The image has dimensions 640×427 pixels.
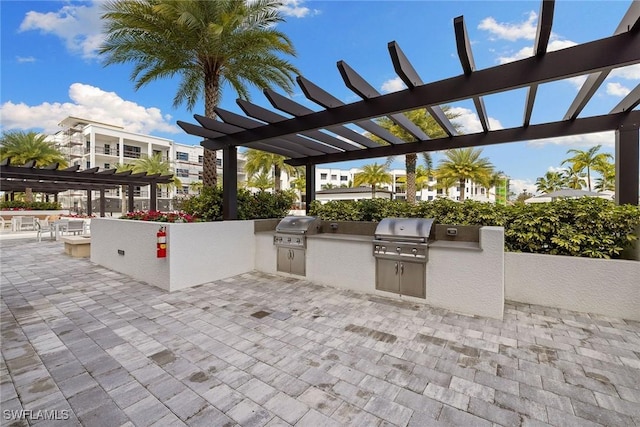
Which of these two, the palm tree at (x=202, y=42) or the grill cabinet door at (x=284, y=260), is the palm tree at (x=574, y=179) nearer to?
the palm tree at (x=202, y=42)

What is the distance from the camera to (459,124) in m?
15.6

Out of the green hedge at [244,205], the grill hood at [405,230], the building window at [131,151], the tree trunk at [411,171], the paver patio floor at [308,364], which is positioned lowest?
the paver patio floor at [308,364]

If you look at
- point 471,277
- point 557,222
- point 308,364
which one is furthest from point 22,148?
point 557,222

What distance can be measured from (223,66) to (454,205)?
23.6ft

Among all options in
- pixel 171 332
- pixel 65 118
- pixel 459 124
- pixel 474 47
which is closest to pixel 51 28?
pixel 171 332

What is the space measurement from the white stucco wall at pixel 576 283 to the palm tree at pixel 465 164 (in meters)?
18.6

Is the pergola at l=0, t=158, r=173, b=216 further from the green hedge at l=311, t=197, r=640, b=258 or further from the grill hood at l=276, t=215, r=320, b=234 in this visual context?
the green hedge at l=311, t=197, r=640, b=258

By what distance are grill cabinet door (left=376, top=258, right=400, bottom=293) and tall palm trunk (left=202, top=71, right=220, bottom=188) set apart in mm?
5316

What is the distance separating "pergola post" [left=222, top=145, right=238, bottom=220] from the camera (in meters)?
6.07

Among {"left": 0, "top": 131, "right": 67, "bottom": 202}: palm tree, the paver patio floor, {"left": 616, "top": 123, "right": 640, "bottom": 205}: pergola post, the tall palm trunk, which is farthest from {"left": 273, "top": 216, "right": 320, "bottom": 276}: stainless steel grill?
{"left": 0, "top": 131, "right": 67, "bottom": 202}: palm tree

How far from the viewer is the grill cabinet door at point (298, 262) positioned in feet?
18.3

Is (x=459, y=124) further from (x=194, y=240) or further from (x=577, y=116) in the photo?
(x=194, y=240)

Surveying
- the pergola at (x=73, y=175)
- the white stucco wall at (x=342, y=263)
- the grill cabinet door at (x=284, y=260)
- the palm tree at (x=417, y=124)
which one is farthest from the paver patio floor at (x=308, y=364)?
the palm tree at (x=417, y=124)

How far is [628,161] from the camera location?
4664mm
